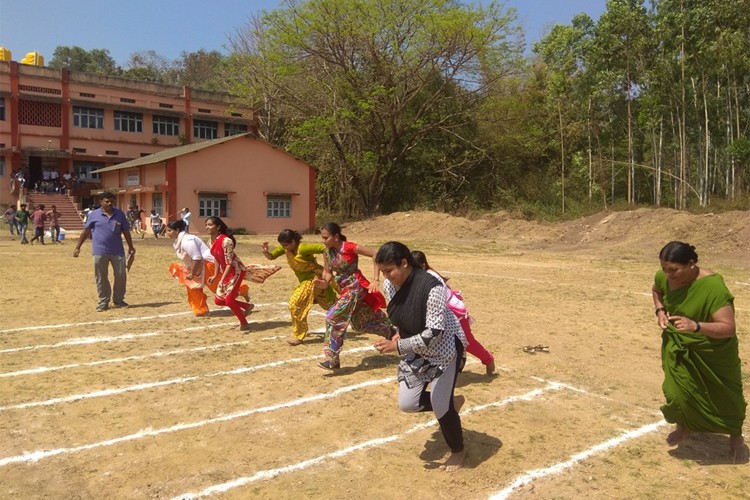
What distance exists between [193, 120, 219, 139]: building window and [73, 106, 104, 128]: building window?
6.41m

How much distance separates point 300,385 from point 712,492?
3246mm

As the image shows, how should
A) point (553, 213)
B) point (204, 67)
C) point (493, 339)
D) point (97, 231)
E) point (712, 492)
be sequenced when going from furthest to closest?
point (204, 67) < point (553, 213) < point (97, 231) < point (493, 339) < point (712, 492)

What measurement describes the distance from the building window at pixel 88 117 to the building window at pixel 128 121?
1010mm

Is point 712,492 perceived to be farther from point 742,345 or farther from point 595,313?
point 595,313

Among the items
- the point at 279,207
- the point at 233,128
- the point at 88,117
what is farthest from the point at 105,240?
the point at 233,128

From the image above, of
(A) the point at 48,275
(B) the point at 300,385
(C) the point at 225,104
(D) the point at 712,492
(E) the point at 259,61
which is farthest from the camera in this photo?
(C) the point at 225,104

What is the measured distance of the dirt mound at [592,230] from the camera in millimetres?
21266

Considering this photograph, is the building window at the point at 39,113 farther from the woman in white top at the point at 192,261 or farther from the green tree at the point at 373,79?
the woman in white top at the point at 192,261

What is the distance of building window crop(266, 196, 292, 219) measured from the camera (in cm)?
3462

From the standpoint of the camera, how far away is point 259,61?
38.3 m

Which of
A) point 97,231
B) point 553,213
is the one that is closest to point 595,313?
point 97,231

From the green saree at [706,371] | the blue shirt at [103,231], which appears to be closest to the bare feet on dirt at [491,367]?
the green saree at [706,371]

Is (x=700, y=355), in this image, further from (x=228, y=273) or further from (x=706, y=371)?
(x=228, y=273)

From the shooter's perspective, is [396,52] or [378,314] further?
[396,52]
